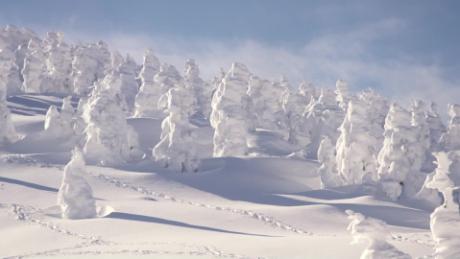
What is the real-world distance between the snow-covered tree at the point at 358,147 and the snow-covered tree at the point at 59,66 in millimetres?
62484

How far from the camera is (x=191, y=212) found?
44.4 m

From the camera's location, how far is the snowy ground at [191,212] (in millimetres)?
31516

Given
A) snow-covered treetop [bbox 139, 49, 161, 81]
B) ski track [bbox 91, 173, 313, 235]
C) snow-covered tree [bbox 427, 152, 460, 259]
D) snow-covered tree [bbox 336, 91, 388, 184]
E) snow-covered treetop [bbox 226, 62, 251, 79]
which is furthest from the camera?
snow-covered treetop [bbox 139, 49, 161, 81]

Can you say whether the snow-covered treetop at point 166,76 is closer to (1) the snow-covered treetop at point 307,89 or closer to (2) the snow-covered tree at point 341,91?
(1) the snow-covered treetop at point 307,89

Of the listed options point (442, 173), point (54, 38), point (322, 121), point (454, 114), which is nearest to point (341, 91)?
point (322, 121)

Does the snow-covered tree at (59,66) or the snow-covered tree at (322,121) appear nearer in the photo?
the snow-covered tree at (322,121)

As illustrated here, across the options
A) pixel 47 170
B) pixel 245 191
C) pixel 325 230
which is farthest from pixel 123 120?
pixel 325 230

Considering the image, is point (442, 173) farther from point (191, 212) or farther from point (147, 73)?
point (147, 73)

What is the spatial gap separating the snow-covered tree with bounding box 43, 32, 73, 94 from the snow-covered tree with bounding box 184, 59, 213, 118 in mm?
20169

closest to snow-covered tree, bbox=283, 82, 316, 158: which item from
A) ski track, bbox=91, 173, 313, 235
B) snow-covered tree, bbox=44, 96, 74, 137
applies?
snow-covered tree, bbox=44, 96, 74, 137

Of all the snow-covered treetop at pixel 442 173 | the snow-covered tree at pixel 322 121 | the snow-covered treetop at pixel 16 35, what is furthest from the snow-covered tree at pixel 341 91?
the snow-covered treetop at pixel 442 173

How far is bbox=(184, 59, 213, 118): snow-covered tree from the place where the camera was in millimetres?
108312

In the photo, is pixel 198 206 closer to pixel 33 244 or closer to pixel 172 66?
pixel 33 244

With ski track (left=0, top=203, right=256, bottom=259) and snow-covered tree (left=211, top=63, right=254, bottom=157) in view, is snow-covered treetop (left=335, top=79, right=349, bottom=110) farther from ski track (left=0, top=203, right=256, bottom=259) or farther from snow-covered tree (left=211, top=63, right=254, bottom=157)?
ski track (left=0, top=203, right=256, bottom=259)
